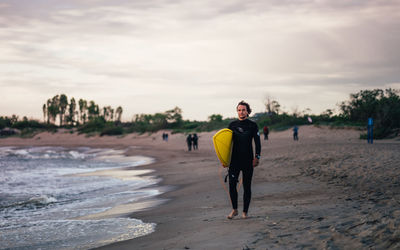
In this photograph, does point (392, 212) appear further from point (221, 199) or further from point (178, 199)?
point (178, 199)

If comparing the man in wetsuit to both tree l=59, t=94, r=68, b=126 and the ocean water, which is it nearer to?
the ocean water

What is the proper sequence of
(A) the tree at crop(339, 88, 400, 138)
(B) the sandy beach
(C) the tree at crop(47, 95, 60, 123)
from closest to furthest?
1. (B) the sandy beach
2. (A) the tree at crop(339, 88, 400, 138)
3. (C) the tree at crop(47, 95, 60, 123)

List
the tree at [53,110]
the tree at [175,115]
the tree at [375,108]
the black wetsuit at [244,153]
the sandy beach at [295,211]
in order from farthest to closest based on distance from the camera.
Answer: the tree at [53,110] < the tree at [175,115] < the tree at [375,108] < the black wetsuit at [244,153] < the sandy beach at [295,211]

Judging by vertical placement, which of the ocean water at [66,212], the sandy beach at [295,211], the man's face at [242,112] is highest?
the man's face at [242,112]

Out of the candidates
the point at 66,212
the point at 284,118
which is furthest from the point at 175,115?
the point at 66,212

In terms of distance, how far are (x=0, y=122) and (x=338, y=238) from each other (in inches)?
4347

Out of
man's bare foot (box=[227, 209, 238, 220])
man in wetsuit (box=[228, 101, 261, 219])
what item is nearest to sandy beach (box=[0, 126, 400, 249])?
man's bare foot (box=[227, 209, 238, 220])

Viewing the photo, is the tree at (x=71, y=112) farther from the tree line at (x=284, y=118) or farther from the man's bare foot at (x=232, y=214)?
the man's bare foot at (x=232, y=214)

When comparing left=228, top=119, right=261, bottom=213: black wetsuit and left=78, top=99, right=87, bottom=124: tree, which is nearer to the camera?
left=228, top=119, right=261, bottom=213: black wetsuit

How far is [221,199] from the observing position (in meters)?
7.95

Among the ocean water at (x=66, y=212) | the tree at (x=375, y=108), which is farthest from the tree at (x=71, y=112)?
the ocean water at (x=66, y=212)

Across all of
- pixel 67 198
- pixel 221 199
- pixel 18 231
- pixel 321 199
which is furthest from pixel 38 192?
pixel 321 199

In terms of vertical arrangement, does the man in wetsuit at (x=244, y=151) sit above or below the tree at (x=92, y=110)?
below

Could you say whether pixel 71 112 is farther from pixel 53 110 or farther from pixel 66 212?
pixel 66 212
